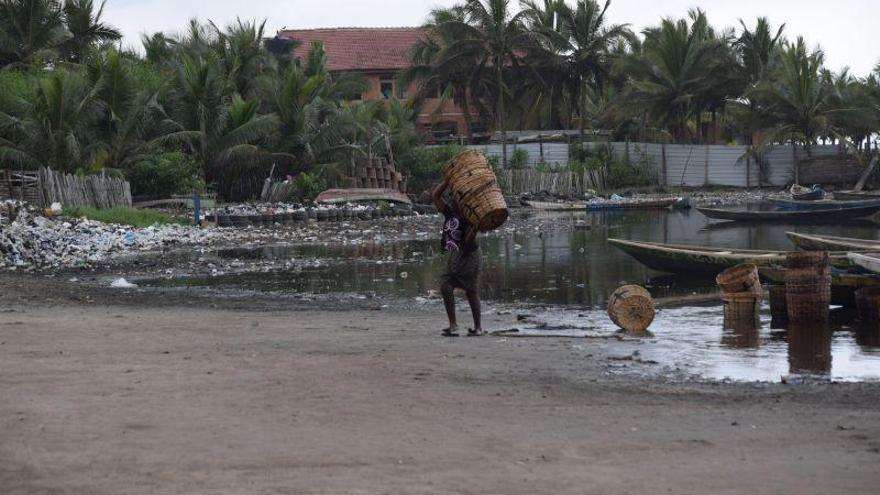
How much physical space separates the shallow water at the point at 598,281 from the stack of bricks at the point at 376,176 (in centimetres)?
649

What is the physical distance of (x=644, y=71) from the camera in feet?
161

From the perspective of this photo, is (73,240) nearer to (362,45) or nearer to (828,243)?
(828,243)

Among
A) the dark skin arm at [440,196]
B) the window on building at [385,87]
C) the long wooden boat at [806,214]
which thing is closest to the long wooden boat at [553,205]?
the long wooden boat at [806,214]

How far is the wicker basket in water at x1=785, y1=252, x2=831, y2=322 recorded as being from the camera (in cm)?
1212

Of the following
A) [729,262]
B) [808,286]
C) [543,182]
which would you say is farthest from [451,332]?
[543,182]

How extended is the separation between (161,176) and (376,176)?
8.78 m

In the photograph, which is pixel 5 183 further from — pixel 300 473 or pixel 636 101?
pixel 636 101

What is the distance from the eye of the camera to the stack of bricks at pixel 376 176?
39.3 m

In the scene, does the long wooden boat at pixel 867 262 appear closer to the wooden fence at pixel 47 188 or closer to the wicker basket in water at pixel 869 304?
the wicker basket in water at pixel 869 304

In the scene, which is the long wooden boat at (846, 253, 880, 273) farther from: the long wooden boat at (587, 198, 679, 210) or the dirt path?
the long wooden boat at (587, 198, 679, 210)

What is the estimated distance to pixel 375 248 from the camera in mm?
25312

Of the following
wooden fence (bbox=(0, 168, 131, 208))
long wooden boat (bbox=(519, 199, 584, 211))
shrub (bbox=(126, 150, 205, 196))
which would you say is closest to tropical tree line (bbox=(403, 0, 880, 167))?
long wooden boat (bbox=(519, 199, 584, 211))

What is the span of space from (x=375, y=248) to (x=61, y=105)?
36.5 ft

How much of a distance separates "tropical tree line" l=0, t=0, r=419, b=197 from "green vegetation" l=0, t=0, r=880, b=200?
7 cm
